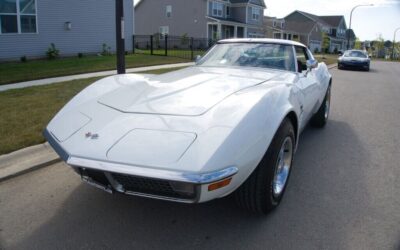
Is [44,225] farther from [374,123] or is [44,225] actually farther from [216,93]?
[374,123]

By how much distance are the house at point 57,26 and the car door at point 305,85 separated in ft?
43.3

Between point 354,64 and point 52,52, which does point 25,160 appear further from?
point 354,64

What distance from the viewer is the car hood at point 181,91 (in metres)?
3.13

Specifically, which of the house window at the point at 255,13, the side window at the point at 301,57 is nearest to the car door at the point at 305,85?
the side window at the point at 301,57

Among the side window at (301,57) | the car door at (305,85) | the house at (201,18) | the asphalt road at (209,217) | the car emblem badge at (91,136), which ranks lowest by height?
the asphalt road at (209,217)

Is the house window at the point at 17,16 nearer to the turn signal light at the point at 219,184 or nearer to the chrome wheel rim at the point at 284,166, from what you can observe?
the chrome wheel rim at the point at 284,166

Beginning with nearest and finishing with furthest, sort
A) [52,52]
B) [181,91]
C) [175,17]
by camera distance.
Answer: [181,91]
[52,52]
[175,17]

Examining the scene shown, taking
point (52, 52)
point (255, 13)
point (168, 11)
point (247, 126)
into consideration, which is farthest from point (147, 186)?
point (255, 13)

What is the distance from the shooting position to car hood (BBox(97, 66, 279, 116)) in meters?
3.13

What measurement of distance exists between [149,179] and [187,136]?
40cm

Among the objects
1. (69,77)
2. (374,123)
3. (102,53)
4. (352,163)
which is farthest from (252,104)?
(102,53)

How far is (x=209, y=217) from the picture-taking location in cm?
322

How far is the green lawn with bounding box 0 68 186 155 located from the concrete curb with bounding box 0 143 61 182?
5.2 inches

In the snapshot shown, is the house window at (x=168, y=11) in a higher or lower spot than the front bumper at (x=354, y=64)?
higher
